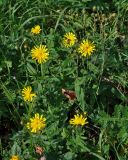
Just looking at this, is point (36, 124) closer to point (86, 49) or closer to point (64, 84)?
point (64, 84)

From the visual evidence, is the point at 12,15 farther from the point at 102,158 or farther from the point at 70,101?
the point at 102,158

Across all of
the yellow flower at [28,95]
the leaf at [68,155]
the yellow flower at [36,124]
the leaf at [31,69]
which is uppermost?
the leaf at [31,69]

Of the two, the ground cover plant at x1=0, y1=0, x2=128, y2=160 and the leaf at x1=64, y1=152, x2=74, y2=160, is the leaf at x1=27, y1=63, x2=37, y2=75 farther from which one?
the leaf at x1=64, y1=152, x2=74, y2=160

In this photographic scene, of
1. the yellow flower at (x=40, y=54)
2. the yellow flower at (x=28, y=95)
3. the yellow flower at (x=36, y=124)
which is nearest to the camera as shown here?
the yellow flower at (x=36, y=124)

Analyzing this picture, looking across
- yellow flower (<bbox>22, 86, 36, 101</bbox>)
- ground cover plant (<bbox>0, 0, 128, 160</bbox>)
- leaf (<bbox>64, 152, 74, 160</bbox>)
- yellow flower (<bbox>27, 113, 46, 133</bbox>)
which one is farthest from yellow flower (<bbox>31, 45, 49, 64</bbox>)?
leaf (<bbox>64, 152, 74, 160</bbox>)

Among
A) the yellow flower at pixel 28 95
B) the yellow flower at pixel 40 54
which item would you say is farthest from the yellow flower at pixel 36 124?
the yellow flower at pixel 40 54

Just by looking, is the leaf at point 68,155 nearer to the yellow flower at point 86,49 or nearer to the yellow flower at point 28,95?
the yellow flower at point 28,95

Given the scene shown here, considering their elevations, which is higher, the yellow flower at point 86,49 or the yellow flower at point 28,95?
the yellow flower at point 86,49

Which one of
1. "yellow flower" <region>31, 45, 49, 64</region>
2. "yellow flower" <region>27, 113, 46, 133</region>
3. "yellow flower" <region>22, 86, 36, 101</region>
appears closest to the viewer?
"yellow flower" <region>27, 113, 46, 133</region>
